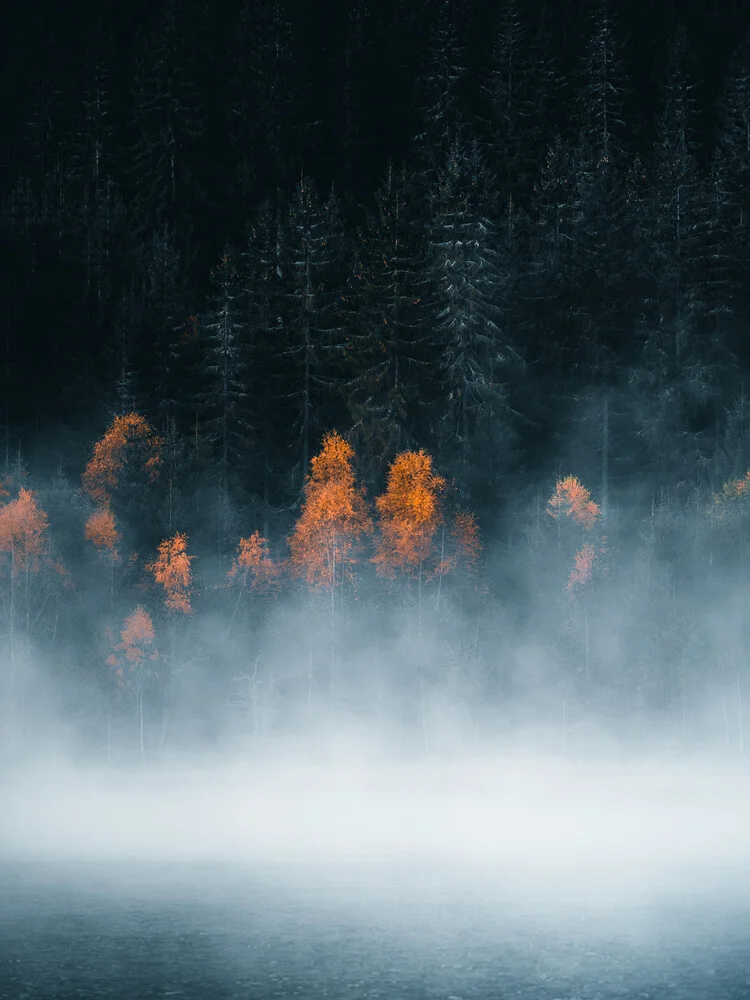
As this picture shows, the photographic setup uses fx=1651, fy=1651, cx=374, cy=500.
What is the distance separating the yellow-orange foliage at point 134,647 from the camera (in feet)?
266

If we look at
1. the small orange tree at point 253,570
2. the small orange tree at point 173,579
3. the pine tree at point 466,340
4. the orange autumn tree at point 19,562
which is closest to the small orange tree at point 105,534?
the small orange tree at point 173,579

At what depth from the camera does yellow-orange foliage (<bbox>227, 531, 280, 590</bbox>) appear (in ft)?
290

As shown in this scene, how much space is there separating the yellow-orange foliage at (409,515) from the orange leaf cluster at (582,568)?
7.50 meters

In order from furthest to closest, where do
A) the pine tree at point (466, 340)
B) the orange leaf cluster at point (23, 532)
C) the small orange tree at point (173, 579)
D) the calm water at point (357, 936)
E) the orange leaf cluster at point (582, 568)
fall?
the pine tree at point (466, 340) → the orange leaf cluster at point (582, 568) → the orange leaf cluster at point (23, 532) → the small orange tree at point (173, 579) → the calm water at point (357, 936)

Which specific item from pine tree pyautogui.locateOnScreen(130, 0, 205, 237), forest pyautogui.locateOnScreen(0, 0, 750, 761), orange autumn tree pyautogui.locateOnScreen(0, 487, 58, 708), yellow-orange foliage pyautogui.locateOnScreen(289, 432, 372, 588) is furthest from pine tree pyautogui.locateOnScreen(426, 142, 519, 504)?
pine tree pyautogui.locateOnScreen(130, 0, 205, 237)

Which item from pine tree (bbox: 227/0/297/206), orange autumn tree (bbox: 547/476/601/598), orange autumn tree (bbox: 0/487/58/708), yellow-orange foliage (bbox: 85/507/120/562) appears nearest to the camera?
orange autumn tree (bbox: 0/487/58/708)

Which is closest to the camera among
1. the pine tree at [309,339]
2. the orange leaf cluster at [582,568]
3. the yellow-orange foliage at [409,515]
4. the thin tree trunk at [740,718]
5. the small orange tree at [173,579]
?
the small orange tree at [173,579]

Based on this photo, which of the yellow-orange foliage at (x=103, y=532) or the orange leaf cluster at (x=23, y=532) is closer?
the orange leaf cluster at (x=23, y=532)

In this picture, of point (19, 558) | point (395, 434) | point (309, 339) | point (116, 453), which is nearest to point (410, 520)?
point (395, 434)

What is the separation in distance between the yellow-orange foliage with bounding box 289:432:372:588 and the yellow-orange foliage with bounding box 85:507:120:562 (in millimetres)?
9663

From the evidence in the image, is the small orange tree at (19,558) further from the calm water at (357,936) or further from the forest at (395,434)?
the calm water at (357,936)

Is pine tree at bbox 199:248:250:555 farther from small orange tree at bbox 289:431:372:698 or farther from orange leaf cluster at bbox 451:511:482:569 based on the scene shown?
orange leaf cluster at bbox 451:511:482:569

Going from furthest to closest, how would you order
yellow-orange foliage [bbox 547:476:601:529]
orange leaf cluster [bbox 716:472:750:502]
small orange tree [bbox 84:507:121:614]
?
yellow-orange foliage [bbox 547:476:601:529] → orange leaf cluster [bbox 716:472:750:502] → small orange tree [bbox 84:507:121:614]

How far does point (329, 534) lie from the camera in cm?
8769
